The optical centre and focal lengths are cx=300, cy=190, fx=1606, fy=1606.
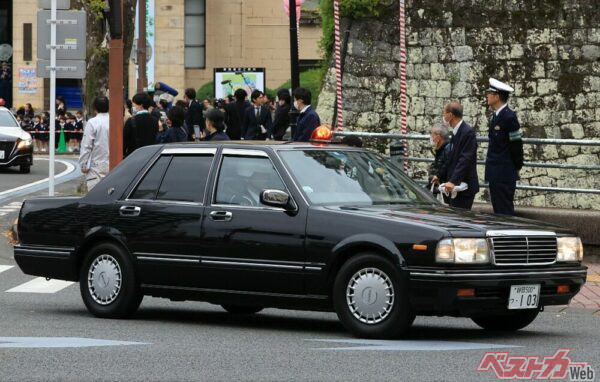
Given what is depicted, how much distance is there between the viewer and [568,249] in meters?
11.5

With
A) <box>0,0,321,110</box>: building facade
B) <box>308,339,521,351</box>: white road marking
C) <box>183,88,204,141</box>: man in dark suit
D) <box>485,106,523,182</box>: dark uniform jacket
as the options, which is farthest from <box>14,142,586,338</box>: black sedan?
<box>0,0,321,110</box>: building facade

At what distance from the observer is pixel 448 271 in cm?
1073

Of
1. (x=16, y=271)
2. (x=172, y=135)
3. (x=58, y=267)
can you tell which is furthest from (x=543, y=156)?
(x=58, y=267)

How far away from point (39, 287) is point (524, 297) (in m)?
6.20

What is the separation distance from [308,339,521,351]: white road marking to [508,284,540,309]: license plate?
1.04 ft

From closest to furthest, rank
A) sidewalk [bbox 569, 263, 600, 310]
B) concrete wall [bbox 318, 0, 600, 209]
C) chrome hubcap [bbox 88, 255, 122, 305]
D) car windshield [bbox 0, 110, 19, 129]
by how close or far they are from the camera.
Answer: chrome hubcap [bbox 88, 255, 122, 305]
sidewalk [bbox 569, 263, 600, 310]
concrete wall [bbox 318, 0, 600, 209]
car windshield [bbox 0, 110, 19, 129]

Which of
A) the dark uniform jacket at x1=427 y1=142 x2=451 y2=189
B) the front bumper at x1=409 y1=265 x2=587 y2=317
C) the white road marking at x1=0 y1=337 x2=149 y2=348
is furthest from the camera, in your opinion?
the dark uniform jacket at x1=427 y1=142 x2=451 y2=189

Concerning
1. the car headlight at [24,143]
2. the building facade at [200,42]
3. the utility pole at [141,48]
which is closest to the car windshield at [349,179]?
the car headlight at [24,143]

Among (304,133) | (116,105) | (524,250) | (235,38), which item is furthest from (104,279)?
(235,38)

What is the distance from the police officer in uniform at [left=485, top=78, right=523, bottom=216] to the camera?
15.3 m

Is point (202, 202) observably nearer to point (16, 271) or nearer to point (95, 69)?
point (16, 271)

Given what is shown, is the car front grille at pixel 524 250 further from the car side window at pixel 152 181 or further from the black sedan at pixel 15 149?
the black sedan at pixel 15 149

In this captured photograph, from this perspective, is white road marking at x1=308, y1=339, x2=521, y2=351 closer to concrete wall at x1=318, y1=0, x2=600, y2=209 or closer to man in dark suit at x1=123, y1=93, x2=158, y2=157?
man in dark suit at x1=123, y1=93, x2=158, y2=157

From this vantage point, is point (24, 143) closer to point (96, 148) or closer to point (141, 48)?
point (141, 48)
